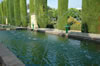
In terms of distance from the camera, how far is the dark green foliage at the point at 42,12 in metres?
23.0

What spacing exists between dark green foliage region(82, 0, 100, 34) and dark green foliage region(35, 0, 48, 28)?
966 cm

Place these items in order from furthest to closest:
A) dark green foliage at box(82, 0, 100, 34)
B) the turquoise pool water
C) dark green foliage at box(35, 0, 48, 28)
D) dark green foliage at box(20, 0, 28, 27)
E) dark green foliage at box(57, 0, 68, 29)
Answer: dark green foliage at box(20, 0, 28, 27) < dark green foliage at box(35, 0, 48, 28) < dark green foliage at box(57, 0, 68, 29) < dark green foliage at box(82, 0, 100, 34) < the turquoise pool water

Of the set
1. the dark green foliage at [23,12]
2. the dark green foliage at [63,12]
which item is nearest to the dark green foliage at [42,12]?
the dark green foliage at [63,12]

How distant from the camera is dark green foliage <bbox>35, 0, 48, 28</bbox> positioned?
75.6 ft

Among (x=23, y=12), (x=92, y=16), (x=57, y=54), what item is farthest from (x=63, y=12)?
(x=57, y=54)

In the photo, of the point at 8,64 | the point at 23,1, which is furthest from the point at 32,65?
the point at 23,1

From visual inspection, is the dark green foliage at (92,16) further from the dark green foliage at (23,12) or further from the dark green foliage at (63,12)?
the dark green foliage at (23,12)

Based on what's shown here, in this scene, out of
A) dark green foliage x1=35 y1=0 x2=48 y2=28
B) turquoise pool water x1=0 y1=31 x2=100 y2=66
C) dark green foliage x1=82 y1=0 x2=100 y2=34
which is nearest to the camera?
turquoise pool water x1=0 y1=31 x2=100 y2=66

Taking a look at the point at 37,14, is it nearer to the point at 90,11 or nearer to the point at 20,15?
the point at 20,15

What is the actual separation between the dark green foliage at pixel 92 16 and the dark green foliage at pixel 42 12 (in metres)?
9.66

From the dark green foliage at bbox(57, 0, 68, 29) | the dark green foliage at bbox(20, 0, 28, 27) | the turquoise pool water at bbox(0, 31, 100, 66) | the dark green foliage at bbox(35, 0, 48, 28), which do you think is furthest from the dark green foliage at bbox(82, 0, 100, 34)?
the dark green foliage at bbox(20, 0, 28, 27)

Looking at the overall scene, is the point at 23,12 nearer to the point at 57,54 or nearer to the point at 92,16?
the point at 92,16

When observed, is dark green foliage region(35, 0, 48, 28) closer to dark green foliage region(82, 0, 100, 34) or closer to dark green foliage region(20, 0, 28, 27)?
dark green foliage region(20, 0, 28, 27)

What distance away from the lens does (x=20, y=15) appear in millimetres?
30391
